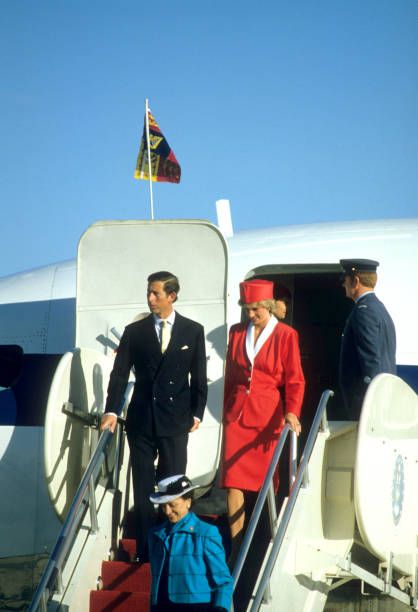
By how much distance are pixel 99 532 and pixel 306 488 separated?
137 centimetres


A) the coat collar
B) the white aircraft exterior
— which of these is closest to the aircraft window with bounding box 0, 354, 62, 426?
the white aircraft exterior

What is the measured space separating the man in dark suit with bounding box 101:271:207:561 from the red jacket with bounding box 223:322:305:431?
0.28 m

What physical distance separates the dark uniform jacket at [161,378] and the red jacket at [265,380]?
0.94 ft

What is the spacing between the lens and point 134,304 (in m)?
7.92

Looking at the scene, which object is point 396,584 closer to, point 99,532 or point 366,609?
point 366,609

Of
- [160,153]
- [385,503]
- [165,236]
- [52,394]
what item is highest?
[160,153]

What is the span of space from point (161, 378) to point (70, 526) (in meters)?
1.19

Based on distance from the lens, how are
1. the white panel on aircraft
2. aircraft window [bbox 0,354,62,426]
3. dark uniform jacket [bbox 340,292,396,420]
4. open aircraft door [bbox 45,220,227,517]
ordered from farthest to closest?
aircraft window [bbox 0,354,62,426], open aircraft door [bbox 45,220,227,517], dark uniform jacket [bbox 340,292,396,420], the white panel on aircraft

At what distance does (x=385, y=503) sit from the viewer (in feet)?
20.8

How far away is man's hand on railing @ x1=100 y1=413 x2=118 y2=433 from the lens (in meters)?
6.52

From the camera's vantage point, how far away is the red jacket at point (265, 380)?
6.79m

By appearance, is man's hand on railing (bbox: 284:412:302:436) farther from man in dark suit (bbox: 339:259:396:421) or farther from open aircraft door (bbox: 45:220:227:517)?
open aircraft door (bbox: 45:220:227:517)

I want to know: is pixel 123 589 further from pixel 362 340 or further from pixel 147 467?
pixel 362 340

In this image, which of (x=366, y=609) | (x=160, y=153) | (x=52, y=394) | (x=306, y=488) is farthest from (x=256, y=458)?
(x=160, y=153)
